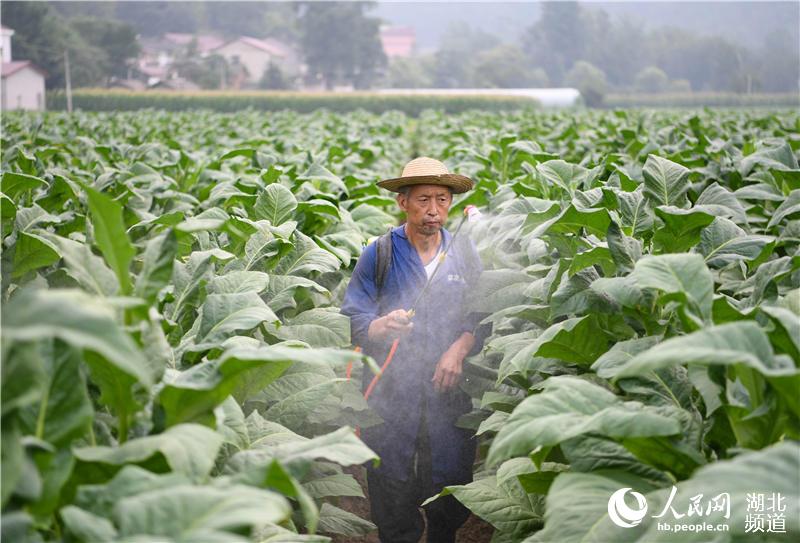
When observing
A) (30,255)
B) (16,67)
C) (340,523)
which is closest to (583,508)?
(340,523)

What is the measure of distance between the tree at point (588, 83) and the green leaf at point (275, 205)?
2730 inches

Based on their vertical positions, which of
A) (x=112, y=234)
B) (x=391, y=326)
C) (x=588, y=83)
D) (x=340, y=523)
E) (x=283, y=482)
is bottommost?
(x=340, y=523)

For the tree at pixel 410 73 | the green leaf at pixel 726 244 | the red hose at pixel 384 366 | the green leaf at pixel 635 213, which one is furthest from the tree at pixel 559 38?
the green leaf at pixel 726 244

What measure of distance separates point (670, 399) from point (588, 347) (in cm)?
49

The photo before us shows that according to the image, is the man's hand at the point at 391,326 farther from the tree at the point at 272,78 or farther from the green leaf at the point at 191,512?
the tree at the point at 272,78

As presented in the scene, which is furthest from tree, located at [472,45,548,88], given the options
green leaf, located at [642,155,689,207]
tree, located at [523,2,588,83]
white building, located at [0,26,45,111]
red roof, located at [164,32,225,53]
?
green leaf, located at [642,155,689,207]

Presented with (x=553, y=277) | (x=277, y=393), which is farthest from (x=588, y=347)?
(x=277, y=393)

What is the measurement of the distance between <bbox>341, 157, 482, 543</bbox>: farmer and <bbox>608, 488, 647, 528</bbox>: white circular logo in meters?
1.91

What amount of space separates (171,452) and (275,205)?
2483 mm

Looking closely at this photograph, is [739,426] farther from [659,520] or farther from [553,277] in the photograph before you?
[553,277]

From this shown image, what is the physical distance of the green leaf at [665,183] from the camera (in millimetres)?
3219

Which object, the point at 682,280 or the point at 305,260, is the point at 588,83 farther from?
the point at 682,280

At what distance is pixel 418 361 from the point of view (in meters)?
4.01

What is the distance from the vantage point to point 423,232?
394 centimetres
